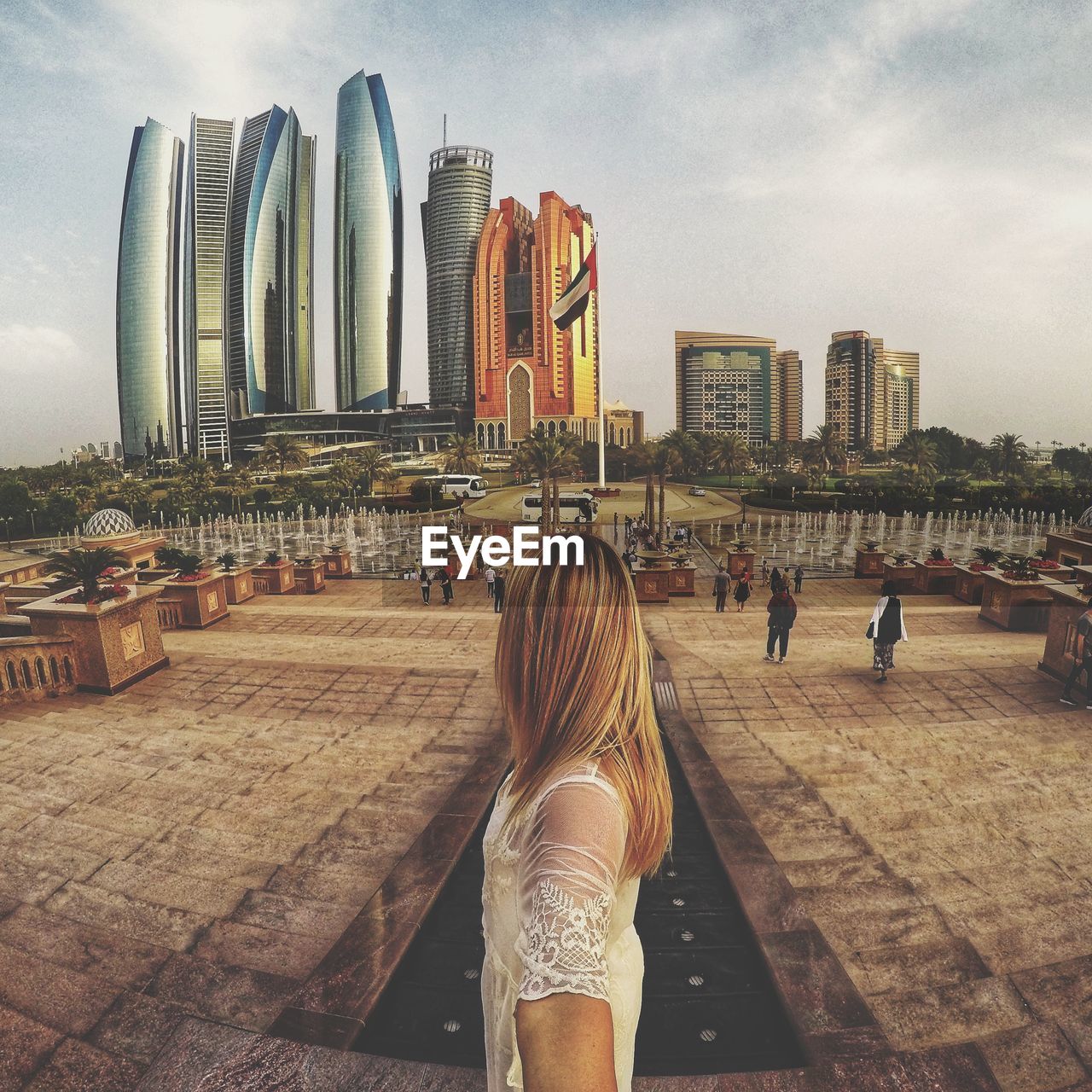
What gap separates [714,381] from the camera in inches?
5226

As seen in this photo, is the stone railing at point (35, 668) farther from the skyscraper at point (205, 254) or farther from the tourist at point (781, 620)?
the skyscraper at point (205, 254)

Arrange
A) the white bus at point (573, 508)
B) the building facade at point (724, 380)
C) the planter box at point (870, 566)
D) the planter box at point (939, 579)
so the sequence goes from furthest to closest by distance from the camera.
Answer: the building facade at point (724, 380)
the white bus at point (573, 508)
the planter box at point (870, 566)
the planter box at point (939, 579)

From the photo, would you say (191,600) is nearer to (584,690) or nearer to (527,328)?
(584,690)

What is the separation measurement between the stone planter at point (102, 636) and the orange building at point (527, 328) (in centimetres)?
7555

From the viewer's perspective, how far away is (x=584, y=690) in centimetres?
115

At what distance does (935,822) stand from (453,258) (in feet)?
389

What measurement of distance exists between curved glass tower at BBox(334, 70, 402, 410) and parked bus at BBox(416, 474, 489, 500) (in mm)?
70707

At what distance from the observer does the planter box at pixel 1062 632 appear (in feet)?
24.6

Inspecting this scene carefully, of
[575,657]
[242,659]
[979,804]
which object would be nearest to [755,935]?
[979,804]

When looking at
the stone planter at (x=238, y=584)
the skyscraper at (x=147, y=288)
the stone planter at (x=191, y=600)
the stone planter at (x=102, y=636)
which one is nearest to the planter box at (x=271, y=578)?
the stone planter at (x=238, y=584)

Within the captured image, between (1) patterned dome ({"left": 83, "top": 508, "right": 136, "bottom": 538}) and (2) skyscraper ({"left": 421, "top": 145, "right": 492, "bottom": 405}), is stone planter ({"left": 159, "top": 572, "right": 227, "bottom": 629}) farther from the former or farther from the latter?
(2) skyscraper ({"left": 421, "top": 145, "right": 492, "bottom": 405})

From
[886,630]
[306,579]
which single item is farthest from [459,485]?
[886,630]

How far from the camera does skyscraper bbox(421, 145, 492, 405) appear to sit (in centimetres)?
10681

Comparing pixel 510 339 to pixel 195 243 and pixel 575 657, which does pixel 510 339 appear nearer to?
pixel 195 243
